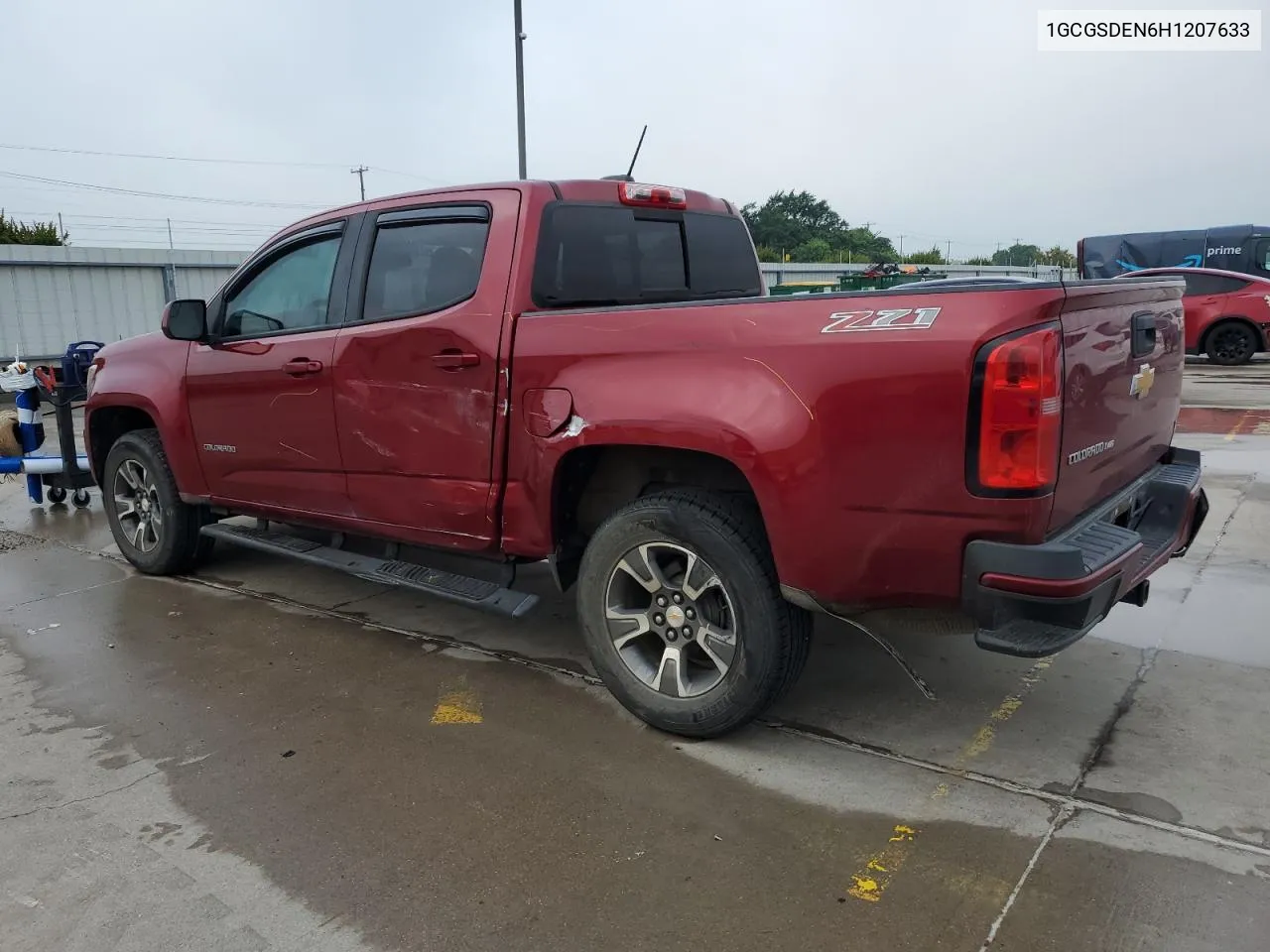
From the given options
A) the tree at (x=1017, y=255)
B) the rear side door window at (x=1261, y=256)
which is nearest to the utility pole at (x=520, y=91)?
the rear side door window at (x=1261, y=256)

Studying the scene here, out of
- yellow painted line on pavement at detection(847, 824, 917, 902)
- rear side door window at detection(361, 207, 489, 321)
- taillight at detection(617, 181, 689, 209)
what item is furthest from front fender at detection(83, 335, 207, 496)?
yellow painted line on pavement at detection(847, 824, 917, 902)

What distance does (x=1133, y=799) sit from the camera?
9.84 feet

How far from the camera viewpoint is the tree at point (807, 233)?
167 feet

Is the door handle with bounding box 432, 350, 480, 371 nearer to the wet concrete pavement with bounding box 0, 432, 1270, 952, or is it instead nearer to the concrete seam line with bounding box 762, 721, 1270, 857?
the wet concrete pavement with bounding box 0, 432, 1270, 952

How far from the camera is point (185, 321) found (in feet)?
16.2

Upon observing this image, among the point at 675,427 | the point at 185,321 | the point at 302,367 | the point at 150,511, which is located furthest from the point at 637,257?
the point at 150,511

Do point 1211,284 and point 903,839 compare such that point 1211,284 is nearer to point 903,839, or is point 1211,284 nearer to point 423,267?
point 423,267

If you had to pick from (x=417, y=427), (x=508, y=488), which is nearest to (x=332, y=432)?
(x=417, y=427)

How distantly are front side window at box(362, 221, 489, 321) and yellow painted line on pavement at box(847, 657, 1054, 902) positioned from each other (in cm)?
247

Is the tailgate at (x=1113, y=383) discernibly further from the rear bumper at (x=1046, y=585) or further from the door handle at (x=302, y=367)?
the door handle at (x=302, y=367)

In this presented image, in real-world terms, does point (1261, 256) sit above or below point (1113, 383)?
above

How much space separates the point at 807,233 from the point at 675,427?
61.8 m

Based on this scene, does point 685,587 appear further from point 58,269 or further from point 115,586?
point 58,269

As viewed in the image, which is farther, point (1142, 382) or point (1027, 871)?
point (1142, 382)
